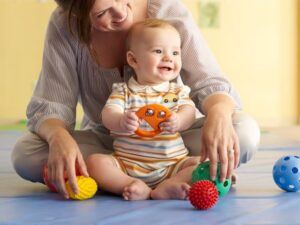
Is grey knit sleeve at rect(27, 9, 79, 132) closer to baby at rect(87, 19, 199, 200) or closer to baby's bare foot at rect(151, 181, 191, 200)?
baby at rect(87, 19, 199, 200)

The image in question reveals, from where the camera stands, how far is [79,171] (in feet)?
4.49

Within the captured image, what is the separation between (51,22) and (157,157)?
1.60 feet

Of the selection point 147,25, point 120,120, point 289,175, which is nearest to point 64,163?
point 120,120

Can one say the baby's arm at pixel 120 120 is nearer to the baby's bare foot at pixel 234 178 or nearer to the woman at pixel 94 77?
the woman at pixel 94 77

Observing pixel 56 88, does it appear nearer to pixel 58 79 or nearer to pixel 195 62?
pixel 58 79

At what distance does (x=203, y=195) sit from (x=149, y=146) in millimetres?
242

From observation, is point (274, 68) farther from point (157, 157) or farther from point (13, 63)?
point (157, 157)

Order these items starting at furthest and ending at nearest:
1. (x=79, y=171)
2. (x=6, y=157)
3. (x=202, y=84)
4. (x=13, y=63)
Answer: (x=13, y=63)
(x=6, y=157)
(x=202, y=84)
(x=79, y=171)

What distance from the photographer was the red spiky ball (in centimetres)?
121

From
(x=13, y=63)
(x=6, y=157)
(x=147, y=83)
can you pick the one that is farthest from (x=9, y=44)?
(x=147, y=83)

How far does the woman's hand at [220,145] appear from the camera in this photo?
1.26 m

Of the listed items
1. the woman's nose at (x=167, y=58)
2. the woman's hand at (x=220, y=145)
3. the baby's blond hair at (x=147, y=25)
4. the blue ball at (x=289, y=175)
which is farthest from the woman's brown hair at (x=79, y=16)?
the blue ball at (x=289, y=175)

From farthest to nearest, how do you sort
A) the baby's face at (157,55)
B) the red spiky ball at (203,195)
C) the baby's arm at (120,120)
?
the baby's face at (157,55), the baby's arm at (120,120), the red spiky ball at (203,195)

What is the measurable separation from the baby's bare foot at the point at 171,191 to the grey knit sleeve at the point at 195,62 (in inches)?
9.8
